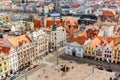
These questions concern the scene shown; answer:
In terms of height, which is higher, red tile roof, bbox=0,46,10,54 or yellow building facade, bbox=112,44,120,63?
red tile roof, bbox=0,46,10,54

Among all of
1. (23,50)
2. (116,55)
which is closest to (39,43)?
(23,50)

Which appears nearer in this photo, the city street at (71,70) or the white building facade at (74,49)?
the city street at (71,70)

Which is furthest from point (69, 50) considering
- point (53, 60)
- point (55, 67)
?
point (55, 67)

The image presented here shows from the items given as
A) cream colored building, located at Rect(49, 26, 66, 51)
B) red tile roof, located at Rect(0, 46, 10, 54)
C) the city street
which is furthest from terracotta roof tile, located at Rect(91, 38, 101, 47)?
red tile roof, located at Rect(0, 46, 10, 54)

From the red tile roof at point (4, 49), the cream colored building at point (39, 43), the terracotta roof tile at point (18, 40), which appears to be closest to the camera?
the red tile roof at point (4, 49)

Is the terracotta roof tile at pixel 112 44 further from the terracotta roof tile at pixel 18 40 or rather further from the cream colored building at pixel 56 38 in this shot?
the terracotta roof tile at pixel 18 40

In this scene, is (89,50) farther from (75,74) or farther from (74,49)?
(75,74)

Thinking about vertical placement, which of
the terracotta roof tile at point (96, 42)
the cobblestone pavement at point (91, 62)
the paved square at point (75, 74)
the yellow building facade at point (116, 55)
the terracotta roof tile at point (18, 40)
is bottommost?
the paved square at point (75, 74)

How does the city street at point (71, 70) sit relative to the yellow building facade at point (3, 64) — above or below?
below

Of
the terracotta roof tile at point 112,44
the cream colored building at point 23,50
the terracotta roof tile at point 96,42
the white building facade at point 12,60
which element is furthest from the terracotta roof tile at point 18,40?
the terracotta roof tile at point 112,44

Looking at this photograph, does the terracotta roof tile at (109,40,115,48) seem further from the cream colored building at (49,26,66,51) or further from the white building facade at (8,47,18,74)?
the white building facade at (8,47,18,74)

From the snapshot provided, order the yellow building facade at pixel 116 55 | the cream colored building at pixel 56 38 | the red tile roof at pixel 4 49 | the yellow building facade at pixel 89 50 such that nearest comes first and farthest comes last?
the red tile roof at pixel 4 49
the yellow building facade at pixel 116 55
the yellow building facade at pixel 89 50
the cream colored building at pixel 56 38

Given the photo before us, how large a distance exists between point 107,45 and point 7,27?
283 feet

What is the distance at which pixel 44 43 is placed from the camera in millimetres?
115938
